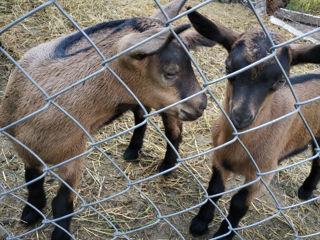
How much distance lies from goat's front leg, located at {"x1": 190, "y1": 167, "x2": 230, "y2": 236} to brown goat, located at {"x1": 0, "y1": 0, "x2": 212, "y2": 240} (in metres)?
0.77

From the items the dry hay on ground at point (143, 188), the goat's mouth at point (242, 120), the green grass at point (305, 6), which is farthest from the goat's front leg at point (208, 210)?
the green grass at point (305, 6)

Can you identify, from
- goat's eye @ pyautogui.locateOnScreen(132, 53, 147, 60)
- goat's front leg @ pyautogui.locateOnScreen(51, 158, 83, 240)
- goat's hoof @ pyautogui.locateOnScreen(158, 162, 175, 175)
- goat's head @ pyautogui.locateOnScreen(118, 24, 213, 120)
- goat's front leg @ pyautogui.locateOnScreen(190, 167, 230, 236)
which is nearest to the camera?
goat's eye @ pyautogui.locateOnScreen(132, 53, 147, 60)

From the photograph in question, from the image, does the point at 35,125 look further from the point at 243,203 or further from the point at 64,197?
the point at 243,203

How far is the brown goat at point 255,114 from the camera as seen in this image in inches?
84.4

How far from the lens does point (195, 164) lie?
3.87m

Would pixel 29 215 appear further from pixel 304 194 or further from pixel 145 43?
pixel 304 194

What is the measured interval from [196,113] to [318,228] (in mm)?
1915

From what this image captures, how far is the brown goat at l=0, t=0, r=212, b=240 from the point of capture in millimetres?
2275

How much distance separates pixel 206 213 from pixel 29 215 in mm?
1462

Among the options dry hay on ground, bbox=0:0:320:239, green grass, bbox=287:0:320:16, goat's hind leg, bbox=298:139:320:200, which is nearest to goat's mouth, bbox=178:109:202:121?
dry hay on ground, bbox=0:0:320:239

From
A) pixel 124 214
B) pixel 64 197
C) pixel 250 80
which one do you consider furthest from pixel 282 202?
pixel 64 197

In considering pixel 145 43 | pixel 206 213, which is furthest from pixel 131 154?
pixel 145 43

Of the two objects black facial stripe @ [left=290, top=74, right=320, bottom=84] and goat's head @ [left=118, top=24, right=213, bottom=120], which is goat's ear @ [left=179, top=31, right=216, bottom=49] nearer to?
goat's head @ [left=118, top=24, right=213, bottom=120]

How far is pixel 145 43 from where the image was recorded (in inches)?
71.3
